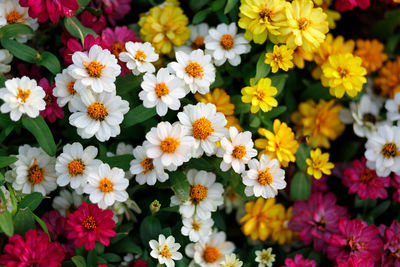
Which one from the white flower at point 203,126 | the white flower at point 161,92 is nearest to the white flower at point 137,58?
the white flower at point 161,92

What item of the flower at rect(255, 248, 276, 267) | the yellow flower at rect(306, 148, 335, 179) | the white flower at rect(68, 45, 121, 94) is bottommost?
the flower at rect(255, 248, 276, 267)

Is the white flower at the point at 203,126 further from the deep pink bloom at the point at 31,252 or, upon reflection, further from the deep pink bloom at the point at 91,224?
the deep pink bloom at the point at 31,252

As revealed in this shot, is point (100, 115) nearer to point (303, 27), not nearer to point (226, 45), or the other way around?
point (226, 45)

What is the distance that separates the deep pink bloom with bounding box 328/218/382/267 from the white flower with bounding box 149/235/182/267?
57cm

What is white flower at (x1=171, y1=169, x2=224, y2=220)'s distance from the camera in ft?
4.91

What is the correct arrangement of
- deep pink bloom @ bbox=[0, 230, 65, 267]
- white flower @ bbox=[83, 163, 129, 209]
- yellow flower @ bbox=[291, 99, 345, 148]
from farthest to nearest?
yellow flower @ bbox=[291, 99, 345, 148]
white flower @ bbox=[83, 163, 129, 209]
deep pink bloom @ bbox=[0, 230, 65, 267]

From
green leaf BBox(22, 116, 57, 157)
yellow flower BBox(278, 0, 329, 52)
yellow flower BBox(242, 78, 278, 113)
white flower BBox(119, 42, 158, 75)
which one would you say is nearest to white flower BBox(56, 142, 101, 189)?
green leaf BBox(22, 116, 57, 157)

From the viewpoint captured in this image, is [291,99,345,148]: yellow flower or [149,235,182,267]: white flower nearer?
[149,235,182,267]: white flower

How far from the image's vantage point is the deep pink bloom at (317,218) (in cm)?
167

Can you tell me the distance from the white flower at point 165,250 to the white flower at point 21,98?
54 centimetres

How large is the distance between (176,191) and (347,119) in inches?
34.0

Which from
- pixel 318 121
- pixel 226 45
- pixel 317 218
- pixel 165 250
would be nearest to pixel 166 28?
pixel 226 45

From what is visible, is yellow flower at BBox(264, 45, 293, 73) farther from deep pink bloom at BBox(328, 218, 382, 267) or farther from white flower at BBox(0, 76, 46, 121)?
white flower at BBox(0, 76, 46, 121)

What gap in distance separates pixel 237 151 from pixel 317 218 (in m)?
0.51
